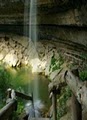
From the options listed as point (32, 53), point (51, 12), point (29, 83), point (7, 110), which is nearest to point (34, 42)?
point (32, 53)

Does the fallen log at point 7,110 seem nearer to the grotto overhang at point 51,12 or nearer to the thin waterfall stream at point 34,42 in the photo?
the thin waterfall stream at point 34,42

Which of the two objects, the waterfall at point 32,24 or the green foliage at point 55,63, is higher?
the waterfall at point 32,24

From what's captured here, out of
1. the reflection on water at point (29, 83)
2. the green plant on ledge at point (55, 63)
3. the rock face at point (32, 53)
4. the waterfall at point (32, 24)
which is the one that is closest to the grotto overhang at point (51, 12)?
the waterfall at point (32, 24)

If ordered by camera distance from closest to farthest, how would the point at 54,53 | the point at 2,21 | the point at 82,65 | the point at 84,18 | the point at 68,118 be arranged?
the point at 68,118 → the point at 84,18 → the point at 82,65 → the point at 54,53 → the point at 2,21

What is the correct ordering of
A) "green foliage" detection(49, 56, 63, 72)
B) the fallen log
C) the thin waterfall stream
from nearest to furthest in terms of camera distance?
the fallen log, the thin waterfall stream, "green foliage" detection(49, 56, 63, 72)

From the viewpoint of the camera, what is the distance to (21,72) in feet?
54.5

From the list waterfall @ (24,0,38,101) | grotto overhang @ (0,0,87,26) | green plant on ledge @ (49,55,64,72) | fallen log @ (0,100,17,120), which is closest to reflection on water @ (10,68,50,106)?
waterfall @ (24,0,38,101)

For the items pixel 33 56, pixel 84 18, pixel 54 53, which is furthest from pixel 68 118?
pixel 33 56

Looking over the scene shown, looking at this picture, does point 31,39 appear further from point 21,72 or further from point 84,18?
point 84,18

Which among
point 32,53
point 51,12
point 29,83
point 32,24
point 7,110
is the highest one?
point 51,12

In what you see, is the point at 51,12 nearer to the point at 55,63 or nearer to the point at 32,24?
the point at 32,24

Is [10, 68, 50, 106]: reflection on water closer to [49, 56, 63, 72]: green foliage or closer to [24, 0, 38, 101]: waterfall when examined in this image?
[24, 0, 38, 101]: waterfall

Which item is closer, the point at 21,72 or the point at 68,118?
the point at 68,118

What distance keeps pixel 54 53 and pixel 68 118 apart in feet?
29.5
